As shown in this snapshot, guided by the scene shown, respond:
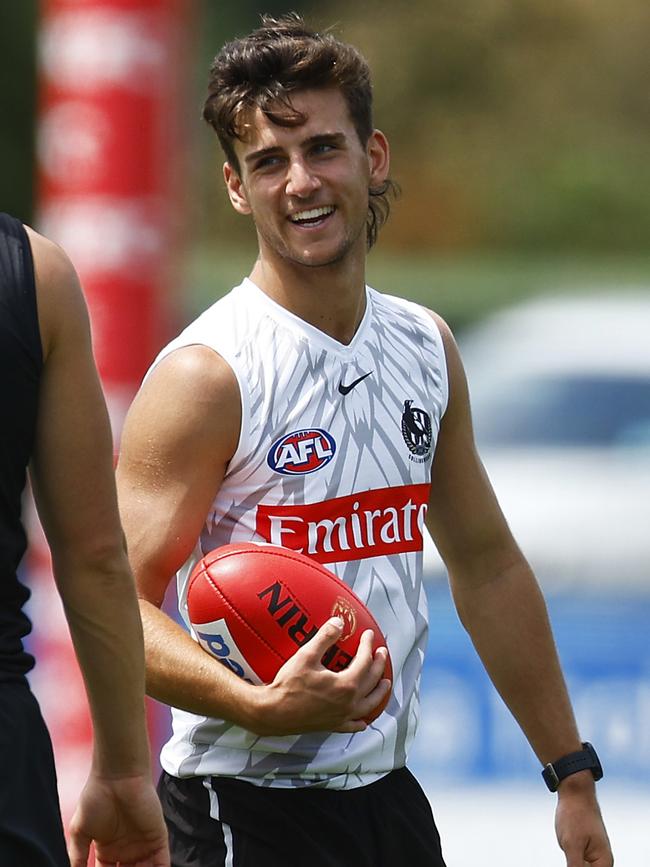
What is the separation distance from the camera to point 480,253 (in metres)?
24.9

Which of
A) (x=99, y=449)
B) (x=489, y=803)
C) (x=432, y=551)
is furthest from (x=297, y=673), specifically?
(x=432, y=551)

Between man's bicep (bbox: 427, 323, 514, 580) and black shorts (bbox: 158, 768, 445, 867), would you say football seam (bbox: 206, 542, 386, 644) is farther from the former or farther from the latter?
man's bicep (bbox: 427, 323, 514, 580)

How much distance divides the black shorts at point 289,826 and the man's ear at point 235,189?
3.80 feet

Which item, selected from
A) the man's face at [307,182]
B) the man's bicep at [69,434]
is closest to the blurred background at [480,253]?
the man's face at [307,182]

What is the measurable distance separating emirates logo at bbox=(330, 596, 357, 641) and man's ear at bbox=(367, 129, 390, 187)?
970 millimetres

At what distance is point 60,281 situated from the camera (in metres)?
2.60

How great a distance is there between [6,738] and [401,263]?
21.2m

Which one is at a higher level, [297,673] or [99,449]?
[99,449]

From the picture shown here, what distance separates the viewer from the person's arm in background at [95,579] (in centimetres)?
265

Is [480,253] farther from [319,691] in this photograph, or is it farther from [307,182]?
[319,691]

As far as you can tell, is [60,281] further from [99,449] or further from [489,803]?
[489,803]

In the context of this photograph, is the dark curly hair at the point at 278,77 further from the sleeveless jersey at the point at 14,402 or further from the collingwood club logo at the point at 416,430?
the sleeveless jersey at the point at 14,402

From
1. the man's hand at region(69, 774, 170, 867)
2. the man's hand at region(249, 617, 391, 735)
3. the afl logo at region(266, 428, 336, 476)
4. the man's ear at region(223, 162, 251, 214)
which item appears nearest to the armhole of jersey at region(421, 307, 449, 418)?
the afl logo at region(266, 428, 336, 476)

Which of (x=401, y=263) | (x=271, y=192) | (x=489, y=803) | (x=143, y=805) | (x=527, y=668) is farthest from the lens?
(x=401, y=263)
